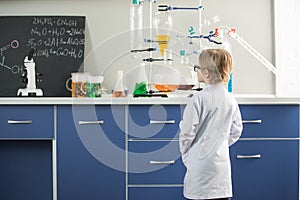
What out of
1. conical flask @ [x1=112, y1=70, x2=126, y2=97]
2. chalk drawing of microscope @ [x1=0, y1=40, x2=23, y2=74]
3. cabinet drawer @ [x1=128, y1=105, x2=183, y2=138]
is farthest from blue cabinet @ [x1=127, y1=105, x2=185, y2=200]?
chalk drawing of microscope @ [x1=0, y1=40, x2=23, y2=74]

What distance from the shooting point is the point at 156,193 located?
110 inches

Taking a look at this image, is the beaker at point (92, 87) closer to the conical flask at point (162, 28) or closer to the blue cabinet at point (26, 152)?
the blue cabinet at point (26, 152)

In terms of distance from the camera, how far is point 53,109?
2.79m

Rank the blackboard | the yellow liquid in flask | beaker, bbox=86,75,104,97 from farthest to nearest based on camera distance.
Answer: the blackboard, beaker, bbox=86,75,104,97, the yellow liquid in flask

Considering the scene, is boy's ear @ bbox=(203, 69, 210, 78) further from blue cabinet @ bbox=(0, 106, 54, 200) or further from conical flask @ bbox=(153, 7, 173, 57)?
blue cabinet @ bbox=(0, 106, 54, 200)

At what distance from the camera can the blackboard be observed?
3.23m

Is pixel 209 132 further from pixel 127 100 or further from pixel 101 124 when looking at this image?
pixel 101 124

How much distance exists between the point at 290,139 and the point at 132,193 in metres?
0.96

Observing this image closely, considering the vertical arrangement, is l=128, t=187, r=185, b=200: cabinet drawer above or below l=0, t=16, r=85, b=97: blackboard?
below

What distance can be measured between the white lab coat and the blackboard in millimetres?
1329

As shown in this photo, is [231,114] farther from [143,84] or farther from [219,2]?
[219,2]

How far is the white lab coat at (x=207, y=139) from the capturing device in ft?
6.91

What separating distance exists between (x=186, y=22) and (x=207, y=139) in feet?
4.44

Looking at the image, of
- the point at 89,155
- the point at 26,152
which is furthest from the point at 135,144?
the point at 26,152
